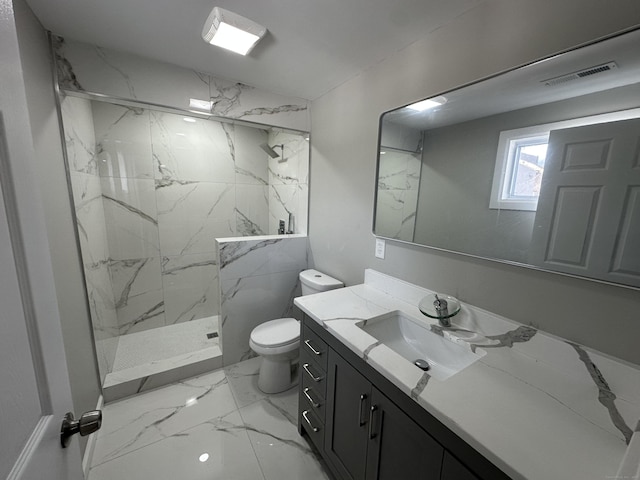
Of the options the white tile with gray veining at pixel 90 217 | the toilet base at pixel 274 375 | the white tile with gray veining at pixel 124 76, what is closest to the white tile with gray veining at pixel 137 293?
the white tile with gray veining at pixel 90 217

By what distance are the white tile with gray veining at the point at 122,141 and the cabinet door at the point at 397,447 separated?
272cm

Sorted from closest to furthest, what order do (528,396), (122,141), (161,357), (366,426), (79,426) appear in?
(79,426) < (528,396) < (366,426) < (161,357) < (122,141)

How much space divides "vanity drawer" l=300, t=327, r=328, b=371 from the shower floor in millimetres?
1132

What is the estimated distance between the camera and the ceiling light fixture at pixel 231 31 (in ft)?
3.93

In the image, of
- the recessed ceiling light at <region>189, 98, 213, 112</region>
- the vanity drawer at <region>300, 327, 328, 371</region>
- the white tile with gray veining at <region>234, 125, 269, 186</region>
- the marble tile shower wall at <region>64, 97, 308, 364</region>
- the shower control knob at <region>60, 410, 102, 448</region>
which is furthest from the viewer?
the white tile with gray veining at <region>234, 125, 269, 186</region>

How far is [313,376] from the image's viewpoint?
1.42 metres

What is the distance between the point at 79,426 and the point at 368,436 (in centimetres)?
96

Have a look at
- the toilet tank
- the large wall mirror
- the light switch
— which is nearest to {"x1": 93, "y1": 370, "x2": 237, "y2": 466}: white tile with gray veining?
the toilet tank

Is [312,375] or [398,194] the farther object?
[398,194]

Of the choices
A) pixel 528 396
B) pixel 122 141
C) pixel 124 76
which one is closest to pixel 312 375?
pixel 528 396

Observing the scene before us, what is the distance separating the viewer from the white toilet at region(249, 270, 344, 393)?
6.11ft

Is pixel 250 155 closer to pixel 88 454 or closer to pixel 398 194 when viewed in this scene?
pixel 398 194

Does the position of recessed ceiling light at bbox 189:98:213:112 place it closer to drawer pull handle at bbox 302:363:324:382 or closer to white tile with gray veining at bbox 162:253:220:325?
white tile with gray veining at bbox 162:253:220:325

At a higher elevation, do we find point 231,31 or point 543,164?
point 231,31
